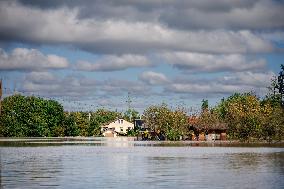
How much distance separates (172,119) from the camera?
129 m

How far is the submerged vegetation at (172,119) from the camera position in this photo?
109 metres

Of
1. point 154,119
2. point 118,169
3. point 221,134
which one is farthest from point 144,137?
point 118,169

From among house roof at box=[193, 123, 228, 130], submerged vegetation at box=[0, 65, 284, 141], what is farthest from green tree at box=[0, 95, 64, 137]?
house roof at box=[193, 123, 228, 130]

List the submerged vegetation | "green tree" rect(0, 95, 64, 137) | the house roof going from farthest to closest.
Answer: "green tree" rect(0, 95, 64, 137) < the house roof < the submerged vegetation

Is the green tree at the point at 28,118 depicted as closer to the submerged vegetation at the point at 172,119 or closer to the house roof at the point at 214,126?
the submerged vegetation at the point at 172,119

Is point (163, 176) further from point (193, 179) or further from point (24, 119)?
point (24, 119)

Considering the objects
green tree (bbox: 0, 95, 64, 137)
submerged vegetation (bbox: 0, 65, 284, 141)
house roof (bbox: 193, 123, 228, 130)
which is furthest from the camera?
green tree (bbox: 0, 95, 64, 137)

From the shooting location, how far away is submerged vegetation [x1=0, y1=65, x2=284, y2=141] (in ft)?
357

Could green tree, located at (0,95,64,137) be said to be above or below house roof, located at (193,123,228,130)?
above

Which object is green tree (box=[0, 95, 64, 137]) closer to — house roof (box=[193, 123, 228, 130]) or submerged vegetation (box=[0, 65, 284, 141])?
submerged vegetation (box=[0, 65, 284, 141])

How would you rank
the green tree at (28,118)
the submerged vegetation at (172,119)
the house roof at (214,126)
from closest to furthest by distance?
the submerged vegetation at (172,119)
the house roof at (214,126)
the green tree at (28,118)

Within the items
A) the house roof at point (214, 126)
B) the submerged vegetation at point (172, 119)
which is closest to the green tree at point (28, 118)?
the submerged vegetation at point (172, 119)

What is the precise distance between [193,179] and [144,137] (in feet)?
348

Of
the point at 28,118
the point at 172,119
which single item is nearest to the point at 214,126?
the point at 172,119
